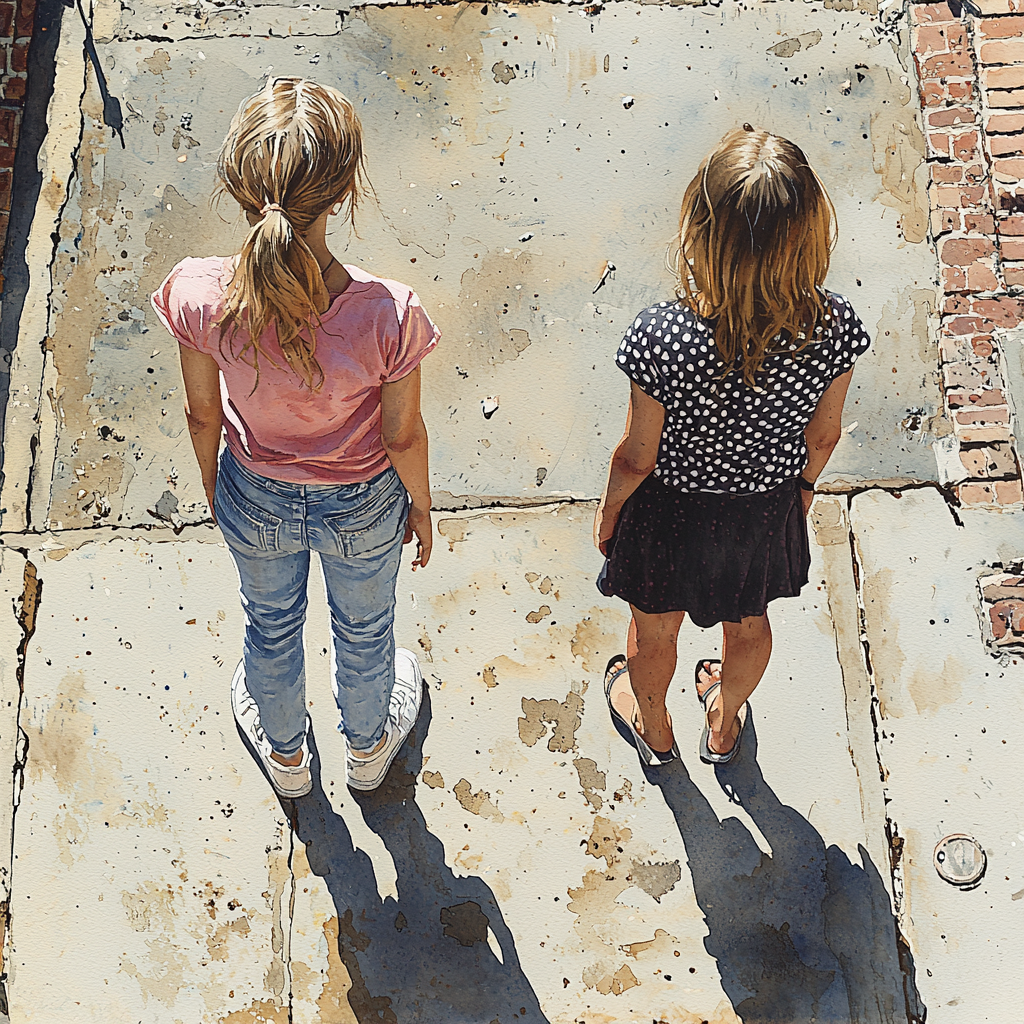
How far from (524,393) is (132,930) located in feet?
6.76

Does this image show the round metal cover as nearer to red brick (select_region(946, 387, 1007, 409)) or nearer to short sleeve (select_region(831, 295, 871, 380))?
red brick (select_region(946, 387, 1007, 409))

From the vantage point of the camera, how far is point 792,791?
318 centimetres

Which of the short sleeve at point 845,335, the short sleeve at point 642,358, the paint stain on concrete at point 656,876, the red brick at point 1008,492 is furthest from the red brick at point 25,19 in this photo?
the red brick at point 1008,492

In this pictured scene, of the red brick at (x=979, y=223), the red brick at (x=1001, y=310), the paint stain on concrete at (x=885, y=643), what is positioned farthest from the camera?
the red brick at (x=979, y=223)

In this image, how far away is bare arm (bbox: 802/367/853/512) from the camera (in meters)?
2.29

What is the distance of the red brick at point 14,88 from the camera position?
4184mm

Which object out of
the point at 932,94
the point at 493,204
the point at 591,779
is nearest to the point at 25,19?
the point at 493,204

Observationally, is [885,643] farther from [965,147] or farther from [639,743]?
[965,147]

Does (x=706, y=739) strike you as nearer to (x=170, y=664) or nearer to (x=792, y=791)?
(x=792, y=791)

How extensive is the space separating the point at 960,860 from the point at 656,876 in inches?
34.1

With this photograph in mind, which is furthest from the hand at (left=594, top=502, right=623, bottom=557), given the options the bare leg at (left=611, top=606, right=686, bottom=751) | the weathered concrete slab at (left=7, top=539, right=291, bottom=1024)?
the weathered concrete slab at (left=7, top=539, right=291, bottom=1024)

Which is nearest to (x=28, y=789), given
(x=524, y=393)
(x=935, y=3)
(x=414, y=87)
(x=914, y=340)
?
(x=524, y=393)

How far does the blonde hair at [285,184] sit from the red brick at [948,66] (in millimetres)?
3076

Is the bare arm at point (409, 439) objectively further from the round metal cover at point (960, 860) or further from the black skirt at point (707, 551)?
the round metal cover at point (960, 860)
